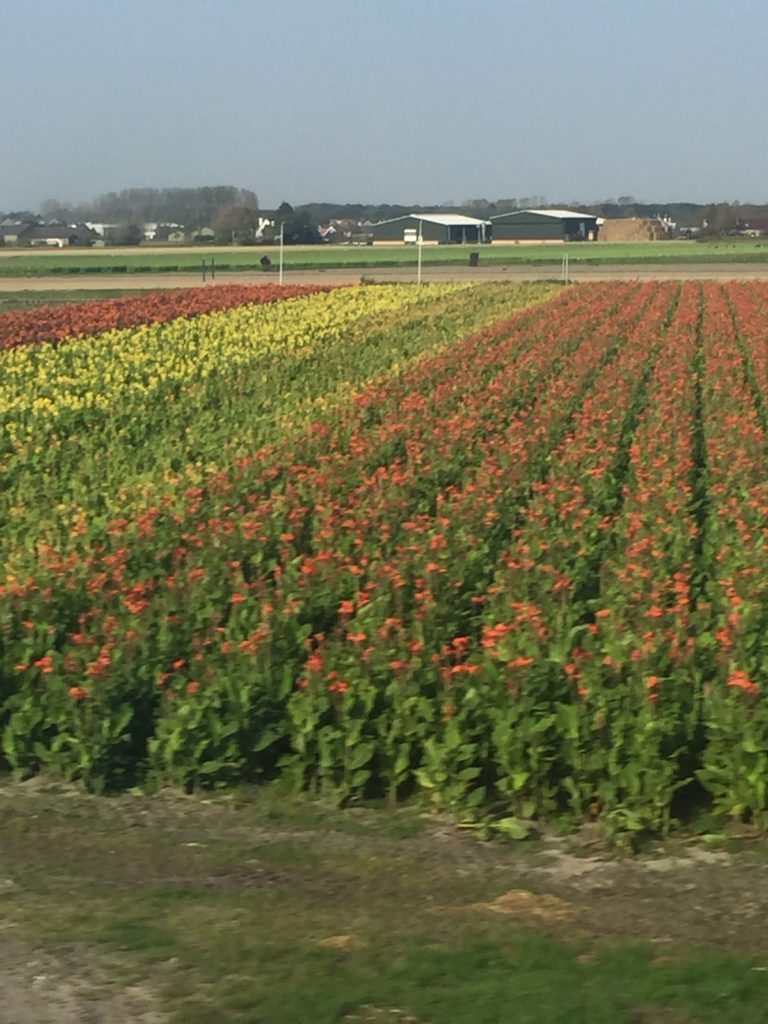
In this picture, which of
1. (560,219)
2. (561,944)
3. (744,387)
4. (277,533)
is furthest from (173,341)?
(560,219)

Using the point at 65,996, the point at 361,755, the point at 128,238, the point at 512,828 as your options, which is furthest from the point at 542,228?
the point at 65,996

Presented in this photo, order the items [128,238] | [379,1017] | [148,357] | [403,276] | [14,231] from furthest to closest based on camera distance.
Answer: [14,231] → [128,238] → [403,276] → [148,357] → [379,1017]

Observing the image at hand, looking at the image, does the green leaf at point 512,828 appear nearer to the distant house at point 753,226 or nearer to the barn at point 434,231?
the barn at point 434,231

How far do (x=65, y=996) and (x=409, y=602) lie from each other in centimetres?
431

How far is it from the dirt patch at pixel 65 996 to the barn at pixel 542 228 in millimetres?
150740

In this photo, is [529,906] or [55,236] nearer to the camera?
[529,906]

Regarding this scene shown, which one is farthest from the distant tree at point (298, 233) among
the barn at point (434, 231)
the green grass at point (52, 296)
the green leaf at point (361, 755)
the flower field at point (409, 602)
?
the green leaf at point (361, 755)

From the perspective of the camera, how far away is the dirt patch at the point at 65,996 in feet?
15.6

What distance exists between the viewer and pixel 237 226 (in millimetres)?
137625

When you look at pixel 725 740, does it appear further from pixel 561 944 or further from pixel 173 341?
pixel 173 341

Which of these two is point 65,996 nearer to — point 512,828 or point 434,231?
point 512,828

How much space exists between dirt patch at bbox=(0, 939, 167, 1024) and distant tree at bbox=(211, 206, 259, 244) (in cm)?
13044

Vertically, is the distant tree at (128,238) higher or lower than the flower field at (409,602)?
higher

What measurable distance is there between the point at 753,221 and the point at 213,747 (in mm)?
158117
